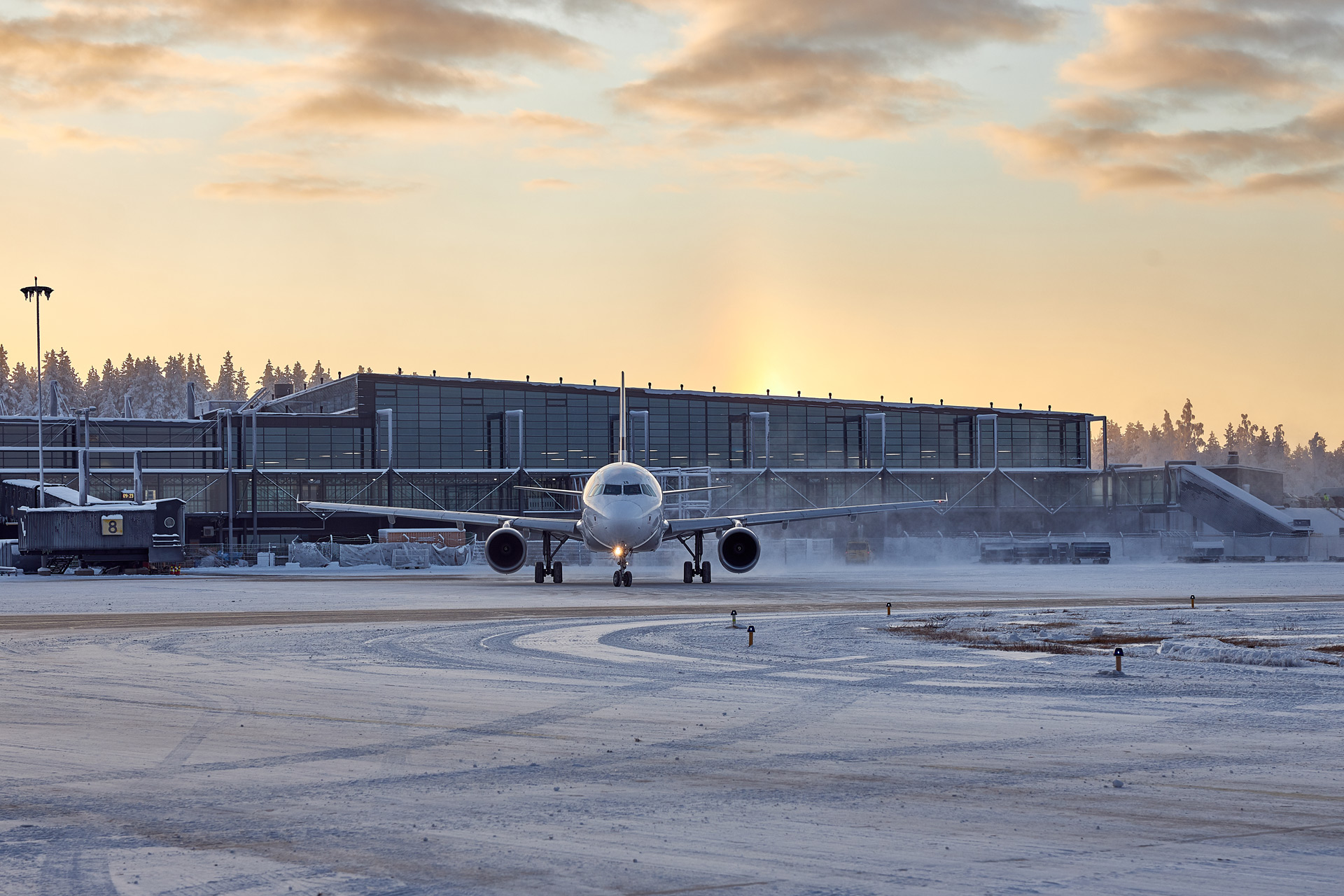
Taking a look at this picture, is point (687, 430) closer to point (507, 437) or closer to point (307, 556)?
point (507, 437)

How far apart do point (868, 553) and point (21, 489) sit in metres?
58.3

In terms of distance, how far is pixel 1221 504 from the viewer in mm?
113375

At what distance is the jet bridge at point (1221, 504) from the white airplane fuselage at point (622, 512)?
246 feet

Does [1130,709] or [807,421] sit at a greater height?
[807,421]

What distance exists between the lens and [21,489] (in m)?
87.8

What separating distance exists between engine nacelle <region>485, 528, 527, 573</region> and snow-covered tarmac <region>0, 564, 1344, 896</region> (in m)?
25.5

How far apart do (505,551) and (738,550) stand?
32.2ft

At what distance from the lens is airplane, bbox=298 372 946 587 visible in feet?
159

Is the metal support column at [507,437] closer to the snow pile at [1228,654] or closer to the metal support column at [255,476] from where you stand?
the metal support column at [255,476]

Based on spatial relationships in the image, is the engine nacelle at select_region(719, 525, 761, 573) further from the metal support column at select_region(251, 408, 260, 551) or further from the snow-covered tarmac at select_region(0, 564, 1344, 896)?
the metal support column at select_region(251, 408, 260, 551)

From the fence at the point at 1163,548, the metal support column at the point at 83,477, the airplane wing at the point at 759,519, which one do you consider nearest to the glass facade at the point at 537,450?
the metal support column at the point at 83,477

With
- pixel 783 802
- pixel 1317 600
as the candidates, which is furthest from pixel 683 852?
pixel 1317 600

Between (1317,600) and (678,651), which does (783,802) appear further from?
(1317,600)

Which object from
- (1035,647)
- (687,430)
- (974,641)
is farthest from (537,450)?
(1035,647)
